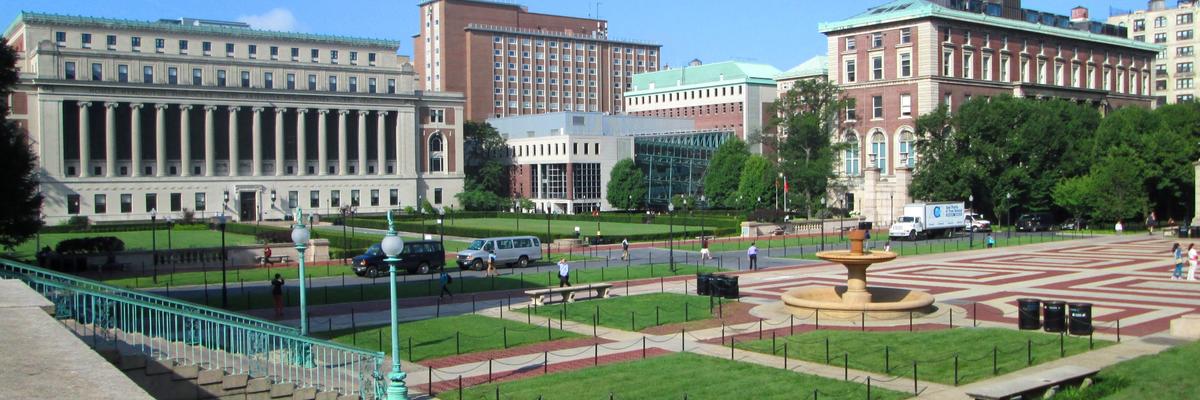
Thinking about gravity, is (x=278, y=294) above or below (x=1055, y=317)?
above

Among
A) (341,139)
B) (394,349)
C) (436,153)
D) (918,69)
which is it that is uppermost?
(918,69)

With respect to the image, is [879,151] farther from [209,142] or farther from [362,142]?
[209,142]

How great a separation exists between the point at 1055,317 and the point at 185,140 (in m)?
97.2

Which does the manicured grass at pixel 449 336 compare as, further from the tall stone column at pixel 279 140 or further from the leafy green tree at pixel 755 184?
the tall stone column at pixel 279 140

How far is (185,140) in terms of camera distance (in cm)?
10688

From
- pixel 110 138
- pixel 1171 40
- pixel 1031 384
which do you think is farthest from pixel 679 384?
pixel 1171 40

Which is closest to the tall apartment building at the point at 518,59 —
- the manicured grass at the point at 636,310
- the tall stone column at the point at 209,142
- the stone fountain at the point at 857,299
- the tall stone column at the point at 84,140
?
the tall stone column at the point at 209,142

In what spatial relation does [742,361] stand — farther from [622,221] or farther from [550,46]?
[550,46]

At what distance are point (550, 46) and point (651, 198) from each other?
61016 millimetres

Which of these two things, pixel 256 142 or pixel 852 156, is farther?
pixel 256 142

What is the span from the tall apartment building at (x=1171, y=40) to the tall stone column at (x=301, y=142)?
11494cm

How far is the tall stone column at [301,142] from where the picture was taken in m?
113

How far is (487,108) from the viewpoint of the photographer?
166m

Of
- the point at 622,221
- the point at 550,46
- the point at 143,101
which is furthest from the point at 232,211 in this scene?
the point at 550,46
